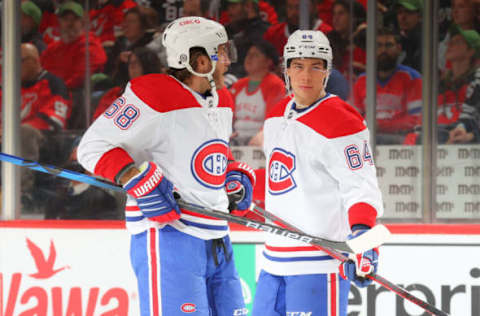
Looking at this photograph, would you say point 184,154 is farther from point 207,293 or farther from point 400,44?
point 400,44

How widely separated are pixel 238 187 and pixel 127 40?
144 centimetres

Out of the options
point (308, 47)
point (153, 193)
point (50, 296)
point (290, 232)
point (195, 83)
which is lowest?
point (50, 296)

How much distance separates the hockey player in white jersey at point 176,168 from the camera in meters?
2.33

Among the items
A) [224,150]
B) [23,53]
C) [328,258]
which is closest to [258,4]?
[23,53]

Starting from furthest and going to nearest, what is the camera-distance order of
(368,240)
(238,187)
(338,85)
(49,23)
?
(49,23), (338,85), (238,187), (368,240)

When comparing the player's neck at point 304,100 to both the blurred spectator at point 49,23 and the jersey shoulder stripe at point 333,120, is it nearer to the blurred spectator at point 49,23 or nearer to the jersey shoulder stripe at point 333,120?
the jersey shoulder stripe at point 333,120

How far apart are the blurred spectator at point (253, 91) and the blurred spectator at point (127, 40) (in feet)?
1.73

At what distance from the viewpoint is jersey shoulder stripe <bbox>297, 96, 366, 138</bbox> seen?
243 cm

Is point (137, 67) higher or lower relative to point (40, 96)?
higher

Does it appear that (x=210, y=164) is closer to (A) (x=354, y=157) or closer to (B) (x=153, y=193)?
(B) (x=153, y=193)

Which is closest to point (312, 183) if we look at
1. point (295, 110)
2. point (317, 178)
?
point (317, 178)

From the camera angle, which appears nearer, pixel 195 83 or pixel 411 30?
pixel 195 83

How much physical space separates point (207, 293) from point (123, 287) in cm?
113

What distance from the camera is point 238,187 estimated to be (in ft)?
8.85
